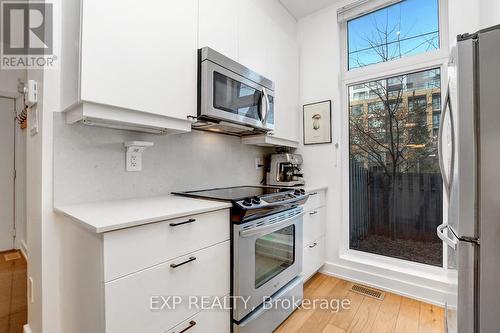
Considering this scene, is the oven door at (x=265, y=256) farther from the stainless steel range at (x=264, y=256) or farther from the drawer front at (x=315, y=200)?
the drawer front at (x=315, y=200)

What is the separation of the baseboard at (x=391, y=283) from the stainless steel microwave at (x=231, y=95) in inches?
61.5

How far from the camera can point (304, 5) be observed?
2.43 m

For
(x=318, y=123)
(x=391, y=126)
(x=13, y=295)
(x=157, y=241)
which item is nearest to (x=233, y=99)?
(x=157, y=241)

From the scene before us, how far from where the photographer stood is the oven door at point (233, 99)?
1.47m

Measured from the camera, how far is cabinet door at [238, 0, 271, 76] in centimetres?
185

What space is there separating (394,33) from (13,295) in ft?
13.5

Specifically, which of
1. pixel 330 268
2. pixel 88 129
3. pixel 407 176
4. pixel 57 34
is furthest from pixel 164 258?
pixel 407 176

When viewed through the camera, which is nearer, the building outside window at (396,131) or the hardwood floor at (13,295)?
the hardwood floor at (13,295)

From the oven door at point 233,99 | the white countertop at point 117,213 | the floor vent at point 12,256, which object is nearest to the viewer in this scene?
the white countertop at point 117,213

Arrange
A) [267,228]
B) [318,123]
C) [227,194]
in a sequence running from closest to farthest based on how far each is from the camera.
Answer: [267,228], [227,194], [318,123]

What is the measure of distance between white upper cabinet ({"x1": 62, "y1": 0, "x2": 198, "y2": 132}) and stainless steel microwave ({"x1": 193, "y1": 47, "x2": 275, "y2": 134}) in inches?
2.9

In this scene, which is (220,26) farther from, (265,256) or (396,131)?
(396,131)

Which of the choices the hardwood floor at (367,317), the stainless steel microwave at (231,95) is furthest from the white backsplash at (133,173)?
the hardwood floor at (367,317)

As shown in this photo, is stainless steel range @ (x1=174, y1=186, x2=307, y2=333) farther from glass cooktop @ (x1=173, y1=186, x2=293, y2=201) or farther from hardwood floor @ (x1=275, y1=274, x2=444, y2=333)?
hardwood floor @ (x1=275, y1=274, x2=444, y2=333)
